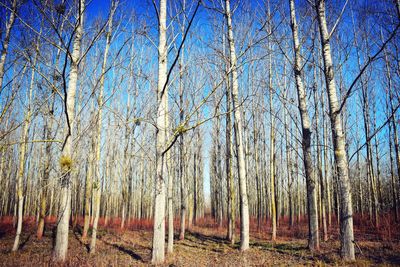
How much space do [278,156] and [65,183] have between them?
1767cm

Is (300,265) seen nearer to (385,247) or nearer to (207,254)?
(207,254)

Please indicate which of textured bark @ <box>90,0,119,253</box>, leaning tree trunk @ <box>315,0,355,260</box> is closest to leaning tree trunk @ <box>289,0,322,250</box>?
leaning tree trunk @ <box>315,0,355,260</box>

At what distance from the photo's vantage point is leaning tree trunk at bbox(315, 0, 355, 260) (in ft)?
15.8

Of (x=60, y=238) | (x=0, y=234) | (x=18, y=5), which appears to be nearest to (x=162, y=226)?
(x=60, y=238)

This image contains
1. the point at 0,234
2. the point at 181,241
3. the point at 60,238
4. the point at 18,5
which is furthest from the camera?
the point at 0,234

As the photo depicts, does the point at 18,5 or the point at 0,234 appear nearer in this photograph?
the point at 18,5

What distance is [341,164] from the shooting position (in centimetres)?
506

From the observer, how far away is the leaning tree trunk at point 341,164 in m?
4.82

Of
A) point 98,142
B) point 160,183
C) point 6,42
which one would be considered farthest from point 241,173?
point 6,42

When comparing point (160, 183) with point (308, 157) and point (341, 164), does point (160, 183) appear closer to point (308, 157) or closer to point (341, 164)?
point (341, 164)

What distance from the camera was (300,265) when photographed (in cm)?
510

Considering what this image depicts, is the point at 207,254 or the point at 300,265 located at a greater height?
the point at 300,265

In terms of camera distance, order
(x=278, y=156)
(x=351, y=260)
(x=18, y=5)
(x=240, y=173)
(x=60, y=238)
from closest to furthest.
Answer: (x=351, y=260), (x=60, y=238), (x=18, y=5), (x=240, y=173), (x=278, y=156)

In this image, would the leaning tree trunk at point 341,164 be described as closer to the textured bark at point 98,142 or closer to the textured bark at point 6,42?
the textured bark at point 98,142
